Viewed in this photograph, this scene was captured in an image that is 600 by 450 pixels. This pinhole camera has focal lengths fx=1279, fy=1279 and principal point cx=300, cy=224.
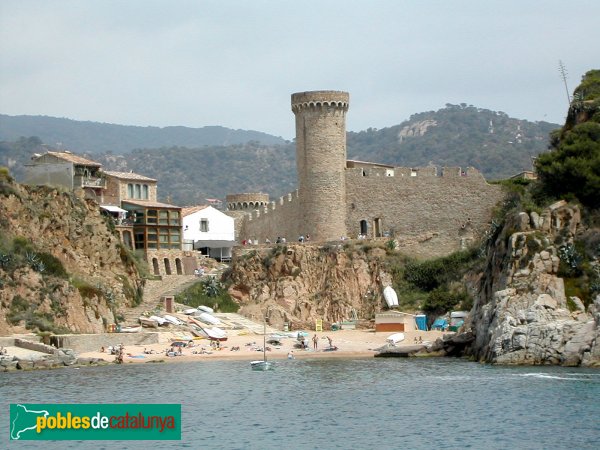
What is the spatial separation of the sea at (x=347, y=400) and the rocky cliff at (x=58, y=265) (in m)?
5.07

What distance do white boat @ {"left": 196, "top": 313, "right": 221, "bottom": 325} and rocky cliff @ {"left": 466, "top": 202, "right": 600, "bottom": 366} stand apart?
40.9ft

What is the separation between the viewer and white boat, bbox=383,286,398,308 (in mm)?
56388

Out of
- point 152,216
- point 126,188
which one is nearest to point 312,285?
point 152,216

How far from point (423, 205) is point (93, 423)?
30521mm

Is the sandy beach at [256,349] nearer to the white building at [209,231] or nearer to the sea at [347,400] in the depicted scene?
the sea at [347,400]

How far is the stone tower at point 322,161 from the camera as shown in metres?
59.4

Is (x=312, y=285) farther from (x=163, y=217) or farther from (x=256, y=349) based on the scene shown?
(x=163, y=217)

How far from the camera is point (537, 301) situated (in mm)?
42812

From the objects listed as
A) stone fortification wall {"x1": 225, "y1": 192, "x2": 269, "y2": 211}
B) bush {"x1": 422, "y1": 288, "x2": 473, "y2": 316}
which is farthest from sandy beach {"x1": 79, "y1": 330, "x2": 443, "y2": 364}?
stone fortification wall {"x1": 225, "y1": 192, "x2": 269, "y2": 211}

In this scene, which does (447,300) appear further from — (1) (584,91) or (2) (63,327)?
(2) (63,327)

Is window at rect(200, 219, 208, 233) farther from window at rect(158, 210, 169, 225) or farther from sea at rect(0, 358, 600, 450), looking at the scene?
sea at rect(0, 358, 600, 450)

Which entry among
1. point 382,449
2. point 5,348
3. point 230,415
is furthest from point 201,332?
point 382,449

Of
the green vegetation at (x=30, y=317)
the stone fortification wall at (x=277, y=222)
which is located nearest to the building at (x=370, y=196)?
the stone fortification wall at (x=277, y=222)

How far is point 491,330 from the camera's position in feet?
144
